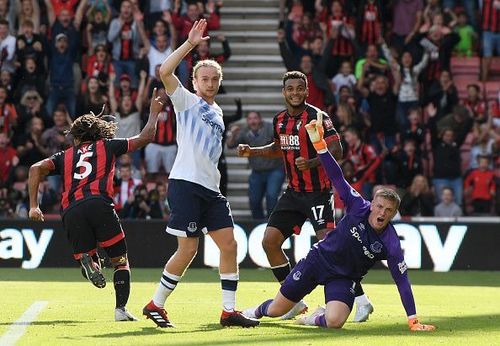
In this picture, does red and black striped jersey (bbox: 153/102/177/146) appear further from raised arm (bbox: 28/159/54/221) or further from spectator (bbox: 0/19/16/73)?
raised arm (bbox: 28/159/54/221)

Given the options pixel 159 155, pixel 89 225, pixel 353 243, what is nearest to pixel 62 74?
pixel 159 155

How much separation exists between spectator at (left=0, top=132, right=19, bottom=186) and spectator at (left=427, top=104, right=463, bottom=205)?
6577 mm

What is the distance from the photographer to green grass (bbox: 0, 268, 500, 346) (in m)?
9.62

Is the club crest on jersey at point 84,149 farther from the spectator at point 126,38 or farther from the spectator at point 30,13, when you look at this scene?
the spectator at point 30,13

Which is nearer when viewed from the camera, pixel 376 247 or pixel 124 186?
pixel 376 247

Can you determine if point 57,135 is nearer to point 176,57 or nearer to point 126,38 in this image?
point 126,38

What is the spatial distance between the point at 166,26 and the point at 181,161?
11035 mm

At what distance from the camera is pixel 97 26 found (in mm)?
21922

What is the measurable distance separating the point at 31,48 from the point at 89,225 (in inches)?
430

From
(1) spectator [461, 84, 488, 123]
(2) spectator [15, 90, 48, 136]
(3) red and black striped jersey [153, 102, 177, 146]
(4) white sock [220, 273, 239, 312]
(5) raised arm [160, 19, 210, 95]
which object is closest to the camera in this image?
(5) raised arm [160, 19, 210, 95]

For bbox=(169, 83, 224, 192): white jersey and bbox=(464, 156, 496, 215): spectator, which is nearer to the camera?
bbox=(169, 83, 224, 192): white jersey

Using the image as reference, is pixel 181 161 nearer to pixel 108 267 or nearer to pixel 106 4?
pixel 108 267

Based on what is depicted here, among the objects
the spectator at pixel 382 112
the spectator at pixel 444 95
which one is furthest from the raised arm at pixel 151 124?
the spectator at pixel 444 95

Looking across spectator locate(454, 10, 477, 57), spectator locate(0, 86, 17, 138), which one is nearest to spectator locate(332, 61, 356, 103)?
spectator locate(454, 10, 477, 57)
